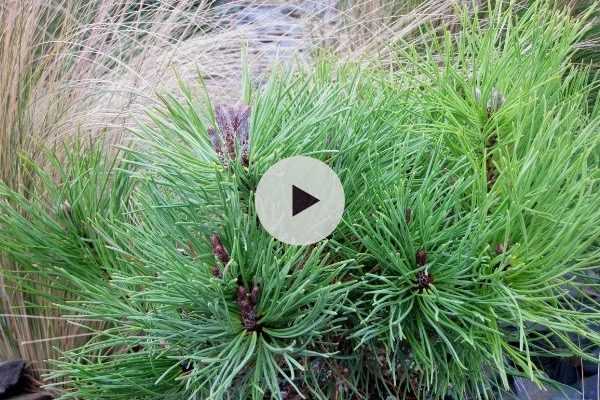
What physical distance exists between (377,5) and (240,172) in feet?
3.40

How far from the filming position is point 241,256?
416mm

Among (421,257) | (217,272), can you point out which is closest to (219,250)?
(217,272)

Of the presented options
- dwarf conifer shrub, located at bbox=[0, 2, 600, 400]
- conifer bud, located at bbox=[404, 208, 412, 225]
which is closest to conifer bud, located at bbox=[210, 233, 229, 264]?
dwarf conifer shrub, located at bbox=[0, 2, 600, 400]

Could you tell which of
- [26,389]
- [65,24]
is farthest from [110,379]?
[65,24]

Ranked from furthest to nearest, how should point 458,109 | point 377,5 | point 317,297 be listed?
point 377,5
point 458,109
point 317,297

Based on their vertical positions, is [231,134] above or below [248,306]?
above

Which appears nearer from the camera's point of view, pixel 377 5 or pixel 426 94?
pixel 426 94

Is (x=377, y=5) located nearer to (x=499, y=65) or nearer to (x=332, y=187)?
(x=499, y=65)

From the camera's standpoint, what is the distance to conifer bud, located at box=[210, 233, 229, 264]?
1.38 ft

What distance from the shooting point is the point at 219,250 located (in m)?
0.42
